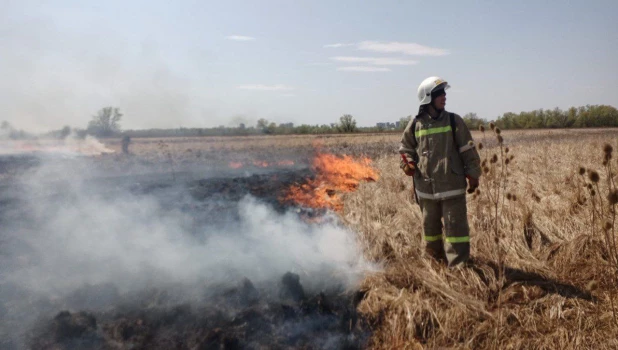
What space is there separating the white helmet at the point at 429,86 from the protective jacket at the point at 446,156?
19cm

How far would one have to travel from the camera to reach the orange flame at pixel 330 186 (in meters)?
7.53

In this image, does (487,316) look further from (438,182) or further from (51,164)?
(51,164)

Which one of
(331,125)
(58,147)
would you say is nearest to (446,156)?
(58,147)

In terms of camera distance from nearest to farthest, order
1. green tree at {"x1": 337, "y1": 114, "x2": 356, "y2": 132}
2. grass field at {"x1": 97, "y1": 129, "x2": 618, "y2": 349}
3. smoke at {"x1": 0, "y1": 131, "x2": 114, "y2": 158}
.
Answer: grass field at {"x1": 97, "y1": 129, "x2": 618, "y2": 349}
smoke at {"x1": 0, "y1": 131, "x2": 114, "y2": 158}
green tree at {"x1": 337, "y1": 114, "x2": 356, "y2": 132}

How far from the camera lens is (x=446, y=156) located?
388cm

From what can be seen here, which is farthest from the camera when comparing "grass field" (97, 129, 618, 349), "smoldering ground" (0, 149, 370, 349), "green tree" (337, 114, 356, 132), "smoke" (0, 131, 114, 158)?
"green tree" (337, 114, 356, 132)

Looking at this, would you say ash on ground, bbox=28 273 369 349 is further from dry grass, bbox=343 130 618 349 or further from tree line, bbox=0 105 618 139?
tree line, bbox=0 105 618 139

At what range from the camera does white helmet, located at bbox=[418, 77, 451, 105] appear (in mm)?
3879

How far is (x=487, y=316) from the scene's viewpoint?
3207 mm

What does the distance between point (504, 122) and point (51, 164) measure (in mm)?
52120

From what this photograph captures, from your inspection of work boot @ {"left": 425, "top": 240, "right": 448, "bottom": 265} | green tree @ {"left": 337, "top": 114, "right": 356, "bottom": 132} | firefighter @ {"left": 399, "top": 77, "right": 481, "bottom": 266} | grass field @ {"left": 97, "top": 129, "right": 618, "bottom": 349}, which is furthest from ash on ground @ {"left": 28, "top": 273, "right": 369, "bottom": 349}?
green tree @ {"left": 337, "top": 114, "right": 356, "bottom": 132}

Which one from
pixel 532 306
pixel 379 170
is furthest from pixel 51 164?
pixel 532 306

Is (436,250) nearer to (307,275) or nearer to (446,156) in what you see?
(446,156)

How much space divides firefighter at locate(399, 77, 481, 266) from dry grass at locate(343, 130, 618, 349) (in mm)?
225
